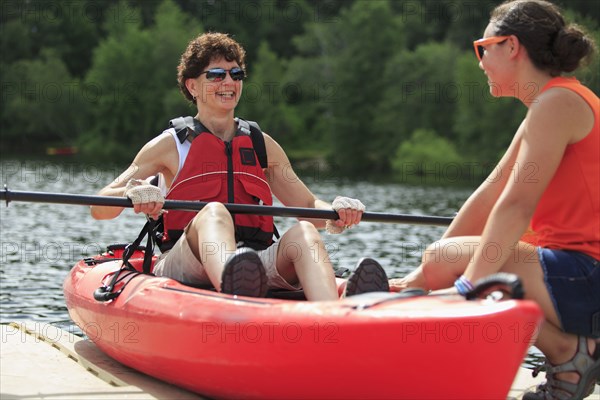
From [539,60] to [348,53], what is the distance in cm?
4095

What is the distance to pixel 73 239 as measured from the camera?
43.4 feet

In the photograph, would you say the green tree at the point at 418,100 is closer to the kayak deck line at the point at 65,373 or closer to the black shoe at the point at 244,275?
the kayak deck line at the point at 65,373

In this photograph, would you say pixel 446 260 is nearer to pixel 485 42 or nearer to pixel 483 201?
pixel 483 201

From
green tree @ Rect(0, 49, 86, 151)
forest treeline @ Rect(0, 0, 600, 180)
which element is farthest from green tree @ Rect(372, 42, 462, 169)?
green tree @ Rect(0, 49, 86, 151)

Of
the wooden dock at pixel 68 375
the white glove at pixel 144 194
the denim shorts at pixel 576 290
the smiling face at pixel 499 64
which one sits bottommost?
the wooden dock at pixel 68 375

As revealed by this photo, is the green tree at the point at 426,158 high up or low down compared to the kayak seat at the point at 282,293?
down

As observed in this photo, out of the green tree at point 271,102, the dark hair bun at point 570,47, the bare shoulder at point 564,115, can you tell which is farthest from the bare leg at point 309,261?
the green tree at point 271,102

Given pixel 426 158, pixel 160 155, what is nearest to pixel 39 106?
pixel 426 158

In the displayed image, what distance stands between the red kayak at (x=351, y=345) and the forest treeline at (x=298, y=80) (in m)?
30.3

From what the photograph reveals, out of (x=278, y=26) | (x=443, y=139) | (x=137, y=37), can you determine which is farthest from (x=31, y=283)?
(x=278, y=26)

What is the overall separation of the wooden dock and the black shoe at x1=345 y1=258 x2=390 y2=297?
0.91 m

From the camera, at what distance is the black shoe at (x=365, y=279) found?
394 cm

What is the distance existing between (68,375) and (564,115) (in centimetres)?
271

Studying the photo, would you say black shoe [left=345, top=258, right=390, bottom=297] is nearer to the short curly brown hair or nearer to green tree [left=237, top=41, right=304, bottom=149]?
the short curly brown hair
